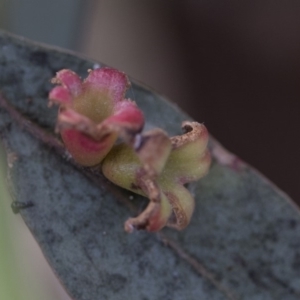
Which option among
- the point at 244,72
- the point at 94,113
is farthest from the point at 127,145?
the point at 244,72

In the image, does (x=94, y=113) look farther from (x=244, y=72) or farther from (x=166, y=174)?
(x=244, y=72)

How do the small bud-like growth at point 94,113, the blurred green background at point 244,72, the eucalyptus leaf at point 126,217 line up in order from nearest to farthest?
1. the small bud-like growth at point 94,113
2. the eucalyptus leaf at point 126,217
3. the blurred green background at point 244,72

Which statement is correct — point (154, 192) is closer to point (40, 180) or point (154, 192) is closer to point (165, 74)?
point (40, 180)

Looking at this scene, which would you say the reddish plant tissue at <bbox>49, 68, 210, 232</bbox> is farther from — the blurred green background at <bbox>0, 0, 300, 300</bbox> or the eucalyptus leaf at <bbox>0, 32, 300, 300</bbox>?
the blurred green background at <bbox>0, 0, 300, 300</bbox>

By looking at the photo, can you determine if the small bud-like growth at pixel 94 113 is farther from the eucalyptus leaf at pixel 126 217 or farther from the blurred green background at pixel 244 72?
the blurred green background at pixel 244 72

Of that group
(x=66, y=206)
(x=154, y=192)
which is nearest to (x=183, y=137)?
(x=154, y=192)

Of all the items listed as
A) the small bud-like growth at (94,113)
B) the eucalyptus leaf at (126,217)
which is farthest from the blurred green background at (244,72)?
the small bud-like growth at (94,113)
